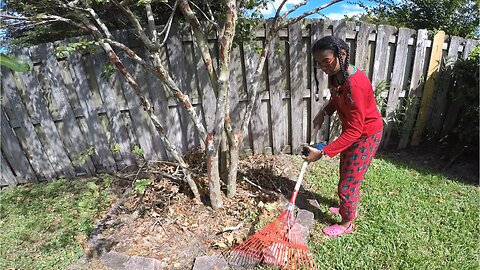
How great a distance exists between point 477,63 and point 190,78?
366cm

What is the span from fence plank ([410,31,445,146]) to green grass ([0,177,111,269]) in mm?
4349

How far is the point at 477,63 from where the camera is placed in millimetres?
3826

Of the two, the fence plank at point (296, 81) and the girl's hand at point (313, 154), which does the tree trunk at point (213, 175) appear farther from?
the fence plank at point (296, 81)

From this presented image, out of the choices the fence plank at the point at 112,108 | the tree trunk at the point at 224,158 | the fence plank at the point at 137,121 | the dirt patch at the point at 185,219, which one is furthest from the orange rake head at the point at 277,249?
the fence plank at the point at 112,108

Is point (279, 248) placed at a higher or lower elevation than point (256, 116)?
lower

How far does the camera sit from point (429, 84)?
13.8ft

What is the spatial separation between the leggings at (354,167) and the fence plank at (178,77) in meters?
2.07

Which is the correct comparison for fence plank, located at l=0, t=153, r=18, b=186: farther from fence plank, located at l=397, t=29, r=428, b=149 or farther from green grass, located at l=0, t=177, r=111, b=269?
fence plank, located at l=397, t=29, r=428, b=149

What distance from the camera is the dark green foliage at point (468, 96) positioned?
3.81 metres

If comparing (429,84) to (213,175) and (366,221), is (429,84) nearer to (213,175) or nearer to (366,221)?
(366,221)

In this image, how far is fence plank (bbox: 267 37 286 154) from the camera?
3.67m

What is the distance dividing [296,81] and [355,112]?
5.54 ft

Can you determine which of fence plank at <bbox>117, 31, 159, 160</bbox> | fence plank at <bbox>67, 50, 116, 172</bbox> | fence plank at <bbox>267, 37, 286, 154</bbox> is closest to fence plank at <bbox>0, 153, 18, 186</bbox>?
fence plank at <bbox>67, 50, 116, 172</bbox>

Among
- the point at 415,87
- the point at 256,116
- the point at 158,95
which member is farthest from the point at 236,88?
the point at 415,87
